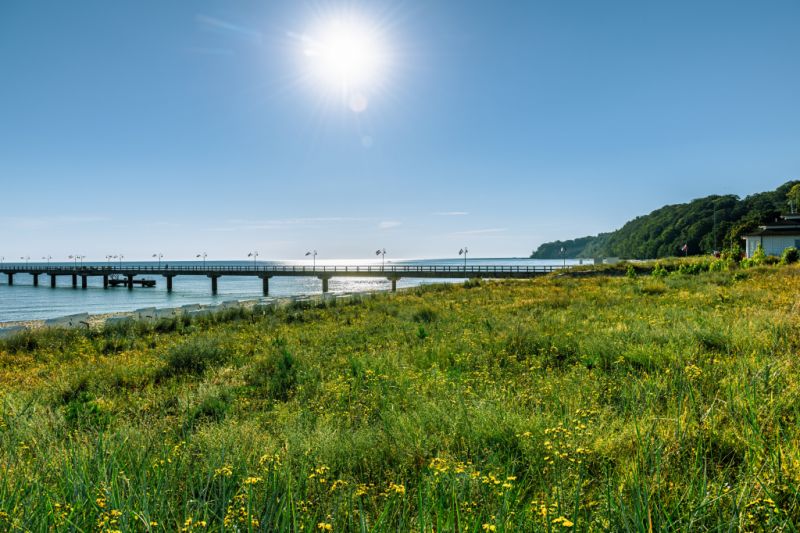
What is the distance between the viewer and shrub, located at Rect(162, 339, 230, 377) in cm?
953

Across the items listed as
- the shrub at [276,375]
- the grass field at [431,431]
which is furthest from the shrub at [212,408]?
the shrub at [276,375]

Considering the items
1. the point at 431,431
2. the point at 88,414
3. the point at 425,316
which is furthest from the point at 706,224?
the point at 88,414

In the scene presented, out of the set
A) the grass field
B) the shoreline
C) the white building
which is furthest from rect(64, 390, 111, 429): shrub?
the white building

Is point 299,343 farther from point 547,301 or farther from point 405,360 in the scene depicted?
point 547,301

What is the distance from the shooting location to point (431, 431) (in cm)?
444

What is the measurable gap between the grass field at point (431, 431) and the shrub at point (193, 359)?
57 mm

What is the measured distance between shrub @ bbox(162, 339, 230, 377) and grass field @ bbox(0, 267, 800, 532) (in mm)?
57

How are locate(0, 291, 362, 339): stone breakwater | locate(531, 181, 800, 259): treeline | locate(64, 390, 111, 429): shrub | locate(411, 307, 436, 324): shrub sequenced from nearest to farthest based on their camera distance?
locate(64, 390, 111, 429): shrub < locate(411, 307, 436, 324): shrub < locate(0, 291, 362, 339): stone breakwater < locate(531, 181, 800, 259): treeline

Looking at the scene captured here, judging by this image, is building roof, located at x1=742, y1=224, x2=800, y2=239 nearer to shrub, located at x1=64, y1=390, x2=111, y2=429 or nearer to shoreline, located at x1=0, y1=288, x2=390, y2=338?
shoreline, located at x1=0, y1=288, x2=390, y2=338

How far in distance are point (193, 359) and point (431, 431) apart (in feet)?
25.6

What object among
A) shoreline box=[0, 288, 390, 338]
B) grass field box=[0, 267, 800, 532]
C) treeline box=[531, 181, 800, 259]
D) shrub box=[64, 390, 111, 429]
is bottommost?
shoreline box=[0, 288, 390, 338]

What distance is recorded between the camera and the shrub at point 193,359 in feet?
31.3

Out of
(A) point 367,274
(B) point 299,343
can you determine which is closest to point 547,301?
(B) point 299,343

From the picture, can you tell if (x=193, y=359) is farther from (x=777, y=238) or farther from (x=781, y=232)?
(x=777, y=238)
